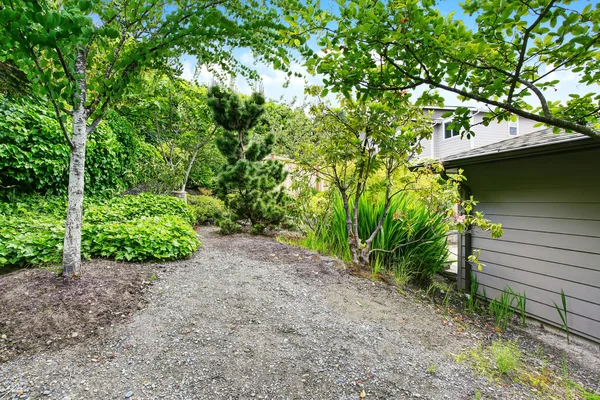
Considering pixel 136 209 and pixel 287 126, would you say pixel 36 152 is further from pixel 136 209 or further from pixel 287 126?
pixel 287 126

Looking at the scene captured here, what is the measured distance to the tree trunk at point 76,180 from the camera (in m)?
2.20

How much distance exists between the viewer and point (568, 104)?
70.6 inches

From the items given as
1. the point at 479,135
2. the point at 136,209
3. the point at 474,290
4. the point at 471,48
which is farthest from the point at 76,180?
the point at 479,135

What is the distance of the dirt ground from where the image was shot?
144cm

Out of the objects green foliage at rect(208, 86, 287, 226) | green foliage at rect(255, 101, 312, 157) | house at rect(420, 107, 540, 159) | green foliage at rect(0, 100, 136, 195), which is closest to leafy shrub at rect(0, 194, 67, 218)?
green foliage at rect(0, 100, 136, 195)

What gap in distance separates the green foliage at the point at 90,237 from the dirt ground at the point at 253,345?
0.27 meters

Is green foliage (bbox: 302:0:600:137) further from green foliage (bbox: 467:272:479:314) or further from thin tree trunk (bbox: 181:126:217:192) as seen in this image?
thin tree trunk (bbox: 181:126:217:192)

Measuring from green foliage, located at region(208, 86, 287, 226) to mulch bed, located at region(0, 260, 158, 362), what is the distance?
8.17ft

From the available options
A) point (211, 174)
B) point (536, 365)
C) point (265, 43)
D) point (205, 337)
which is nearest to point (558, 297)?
point (536, 365)

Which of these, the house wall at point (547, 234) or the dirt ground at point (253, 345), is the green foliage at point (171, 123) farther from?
the house wall at point (547, 234)

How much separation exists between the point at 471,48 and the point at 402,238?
2465 millimetres

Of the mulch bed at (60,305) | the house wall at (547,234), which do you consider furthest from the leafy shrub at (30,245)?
the house wall at (547,234)

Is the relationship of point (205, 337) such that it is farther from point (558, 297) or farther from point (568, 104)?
point (558, 297)

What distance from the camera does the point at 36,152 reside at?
389 cm
